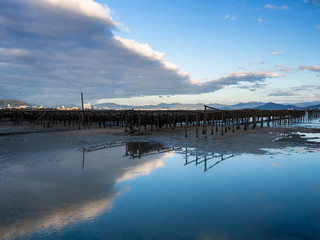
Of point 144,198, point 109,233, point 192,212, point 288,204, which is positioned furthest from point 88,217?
point 288,204

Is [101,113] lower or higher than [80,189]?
higher

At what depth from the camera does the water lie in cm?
427

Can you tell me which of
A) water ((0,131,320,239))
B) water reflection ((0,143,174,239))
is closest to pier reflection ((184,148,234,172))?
water ((0,131,320,239))

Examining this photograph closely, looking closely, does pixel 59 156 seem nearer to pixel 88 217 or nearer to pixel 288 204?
pixel 88 217

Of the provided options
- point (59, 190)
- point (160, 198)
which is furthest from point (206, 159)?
point (59, 190)

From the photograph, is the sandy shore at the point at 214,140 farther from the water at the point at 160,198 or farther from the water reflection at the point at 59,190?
the water reflection at the point at 59,190

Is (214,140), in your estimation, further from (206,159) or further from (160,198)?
(160,198)

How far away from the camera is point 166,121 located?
1149 inches

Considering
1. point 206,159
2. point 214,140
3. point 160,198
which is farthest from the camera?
point 214,140

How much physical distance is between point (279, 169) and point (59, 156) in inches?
394

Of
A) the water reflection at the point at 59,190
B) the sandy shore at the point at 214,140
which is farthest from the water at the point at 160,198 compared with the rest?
the sandy shore at the point at 214,140

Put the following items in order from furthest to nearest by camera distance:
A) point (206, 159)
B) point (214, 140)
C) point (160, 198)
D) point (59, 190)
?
1. point (214, 140)
2. point (206, 159)
3. point (59, 190)
4. point (160, 198)

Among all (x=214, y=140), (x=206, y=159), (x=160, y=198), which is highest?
(x=214, y=140)

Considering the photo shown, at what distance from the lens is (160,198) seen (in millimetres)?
5836
